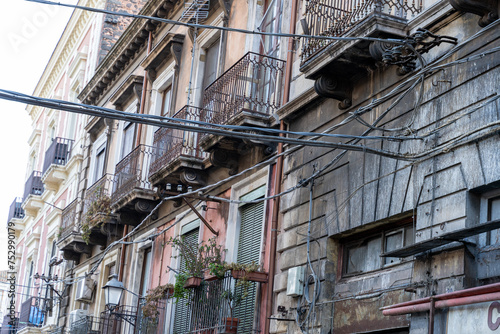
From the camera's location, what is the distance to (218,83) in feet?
46.0

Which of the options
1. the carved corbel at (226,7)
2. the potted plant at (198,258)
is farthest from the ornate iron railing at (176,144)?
the carved corbel at (226,7)

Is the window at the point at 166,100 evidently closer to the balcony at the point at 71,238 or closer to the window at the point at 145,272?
the window at the point at 145,272

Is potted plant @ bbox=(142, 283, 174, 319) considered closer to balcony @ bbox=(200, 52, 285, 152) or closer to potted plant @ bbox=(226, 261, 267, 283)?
balcony @ bbox=(200, 52, 285, 152)

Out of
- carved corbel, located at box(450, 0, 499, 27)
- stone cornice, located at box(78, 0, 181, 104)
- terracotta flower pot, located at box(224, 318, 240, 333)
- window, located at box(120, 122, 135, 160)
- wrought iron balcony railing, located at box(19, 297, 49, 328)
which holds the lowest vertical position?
terracotta flower pot, located at box(224, 318, 240, 333)

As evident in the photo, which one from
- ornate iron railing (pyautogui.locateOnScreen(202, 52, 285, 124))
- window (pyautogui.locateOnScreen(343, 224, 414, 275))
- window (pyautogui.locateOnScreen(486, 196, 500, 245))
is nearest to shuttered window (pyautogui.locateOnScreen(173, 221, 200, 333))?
ornate iron railing (pyautogui.locateOnScreen(202, 52, 285, 124))

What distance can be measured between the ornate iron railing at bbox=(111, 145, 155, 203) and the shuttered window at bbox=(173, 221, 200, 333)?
2245 mm

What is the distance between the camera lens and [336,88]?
421 inches

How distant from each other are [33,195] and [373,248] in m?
24.1

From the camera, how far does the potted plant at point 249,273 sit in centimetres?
1162

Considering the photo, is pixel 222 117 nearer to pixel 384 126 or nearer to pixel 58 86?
pixel 384 126

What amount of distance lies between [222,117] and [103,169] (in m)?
9.85

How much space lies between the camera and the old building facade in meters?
8.05

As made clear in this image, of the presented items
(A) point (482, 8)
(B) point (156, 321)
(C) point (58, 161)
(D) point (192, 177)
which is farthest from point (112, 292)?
(C) point (58, 161)

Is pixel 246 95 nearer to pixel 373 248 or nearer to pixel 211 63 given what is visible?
pixel 211 63
